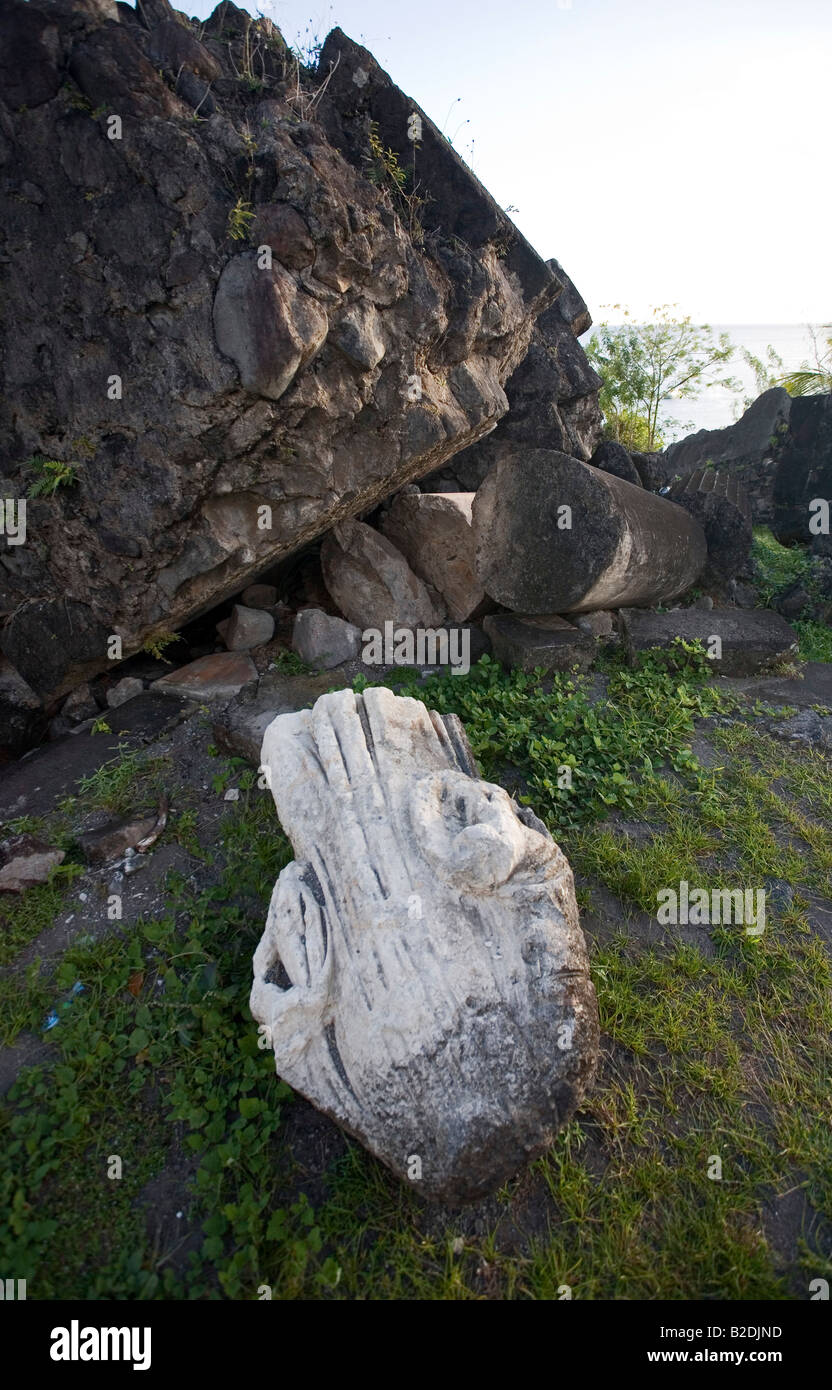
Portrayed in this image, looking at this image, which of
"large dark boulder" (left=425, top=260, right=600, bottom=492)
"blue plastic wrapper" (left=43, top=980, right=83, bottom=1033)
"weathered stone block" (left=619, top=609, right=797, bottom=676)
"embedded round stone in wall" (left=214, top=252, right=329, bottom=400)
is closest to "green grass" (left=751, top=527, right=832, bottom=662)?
"weathered stone block" (left=619, top=609, right=797, bottom=676)

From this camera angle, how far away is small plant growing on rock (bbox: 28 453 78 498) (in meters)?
3.77

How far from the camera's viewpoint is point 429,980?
2.02 m

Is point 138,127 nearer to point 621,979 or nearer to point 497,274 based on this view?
point 497,274

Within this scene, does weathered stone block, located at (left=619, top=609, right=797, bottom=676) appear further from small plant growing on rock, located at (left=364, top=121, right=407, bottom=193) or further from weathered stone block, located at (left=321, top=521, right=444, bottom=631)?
small plant growing on rock, located at (left=364, top=121, right=407, bottom=193)

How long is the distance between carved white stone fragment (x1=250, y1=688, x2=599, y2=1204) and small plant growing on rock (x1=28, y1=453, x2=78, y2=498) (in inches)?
101

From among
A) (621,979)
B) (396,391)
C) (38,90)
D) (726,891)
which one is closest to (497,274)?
(396,391)

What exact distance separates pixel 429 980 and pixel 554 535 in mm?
3033

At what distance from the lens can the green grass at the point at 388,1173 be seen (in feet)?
6.31

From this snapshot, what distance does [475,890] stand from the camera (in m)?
2.22

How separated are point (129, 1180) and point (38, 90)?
4729 mm

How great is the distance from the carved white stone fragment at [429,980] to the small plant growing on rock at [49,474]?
8.41 ft

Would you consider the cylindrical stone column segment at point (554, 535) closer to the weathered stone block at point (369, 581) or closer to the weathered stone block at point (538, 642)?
the weathered stone block at point (538, 642)

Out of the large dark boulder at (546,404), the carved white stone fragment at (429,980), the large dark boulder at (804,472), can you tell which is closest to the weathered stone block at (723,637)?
the large dark boulder at (546,404)
